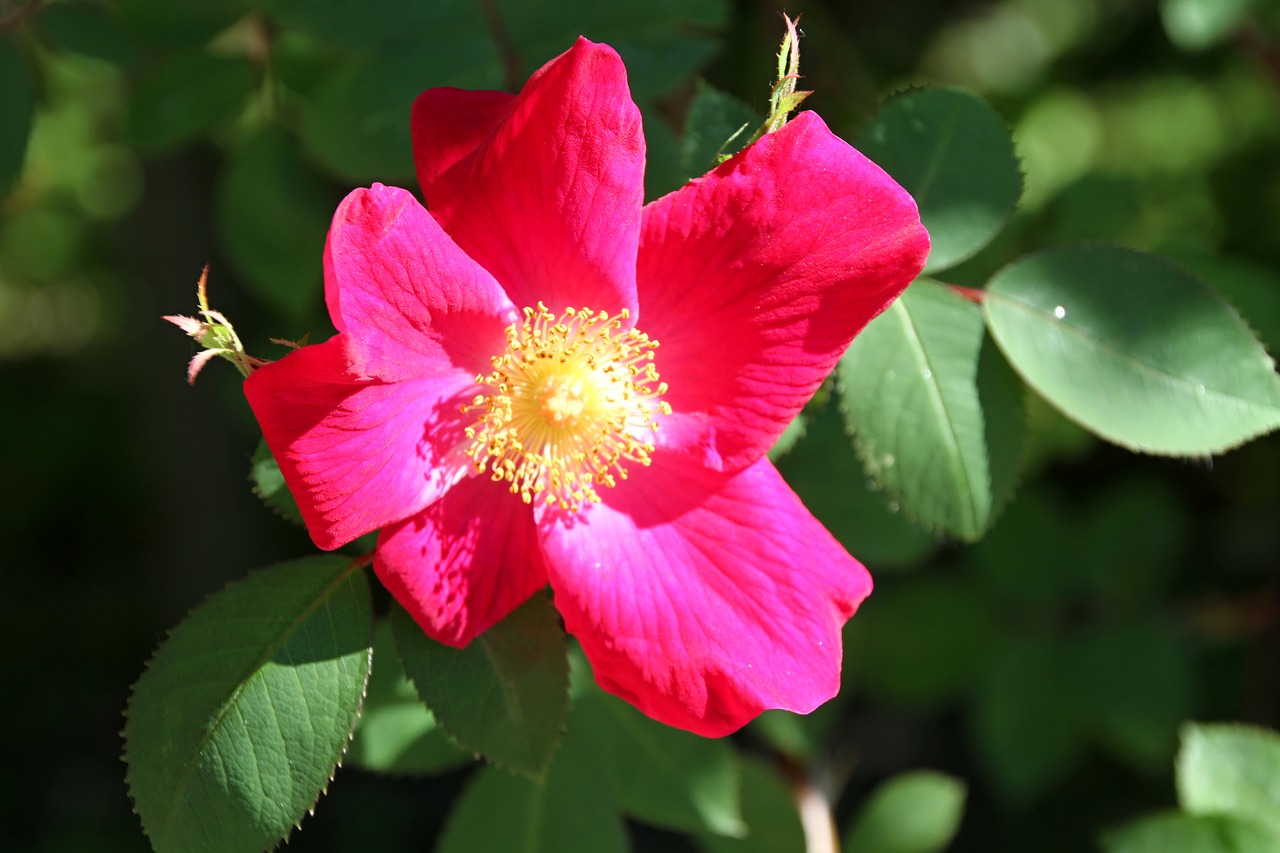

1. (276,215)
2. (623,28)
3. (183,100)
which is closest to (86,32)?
(183,100)

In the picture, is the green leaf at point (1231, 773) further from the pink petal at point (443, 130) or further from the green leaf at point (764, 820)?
the pink petal at point (443, 130)

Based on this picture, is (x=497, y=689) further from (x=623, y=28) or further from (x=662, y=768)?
(x=623, y=28)

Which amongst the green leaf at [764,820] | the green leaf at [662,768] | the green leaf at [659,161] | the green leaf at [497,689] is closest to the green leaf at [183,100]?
the green leaf at [659,161]

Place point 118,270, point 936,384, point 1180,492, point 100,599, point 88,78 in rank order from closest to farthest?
point 936,384
point 88,78
point 1180,492
point 100,599
point 118,270

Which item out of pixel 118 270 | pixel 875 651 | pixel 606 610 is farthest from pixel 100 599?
pixel 606 610

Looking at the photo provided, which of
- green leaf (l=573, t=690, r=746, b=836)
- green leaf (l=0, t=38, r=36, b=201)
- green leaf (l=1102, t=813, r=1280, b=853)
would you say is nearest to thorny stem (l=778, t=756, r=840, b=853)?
green leaf (l=573, t=690, r=746, b=836)

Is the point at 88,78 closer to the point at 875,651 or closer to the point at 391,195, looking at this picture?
the point at 391,195
